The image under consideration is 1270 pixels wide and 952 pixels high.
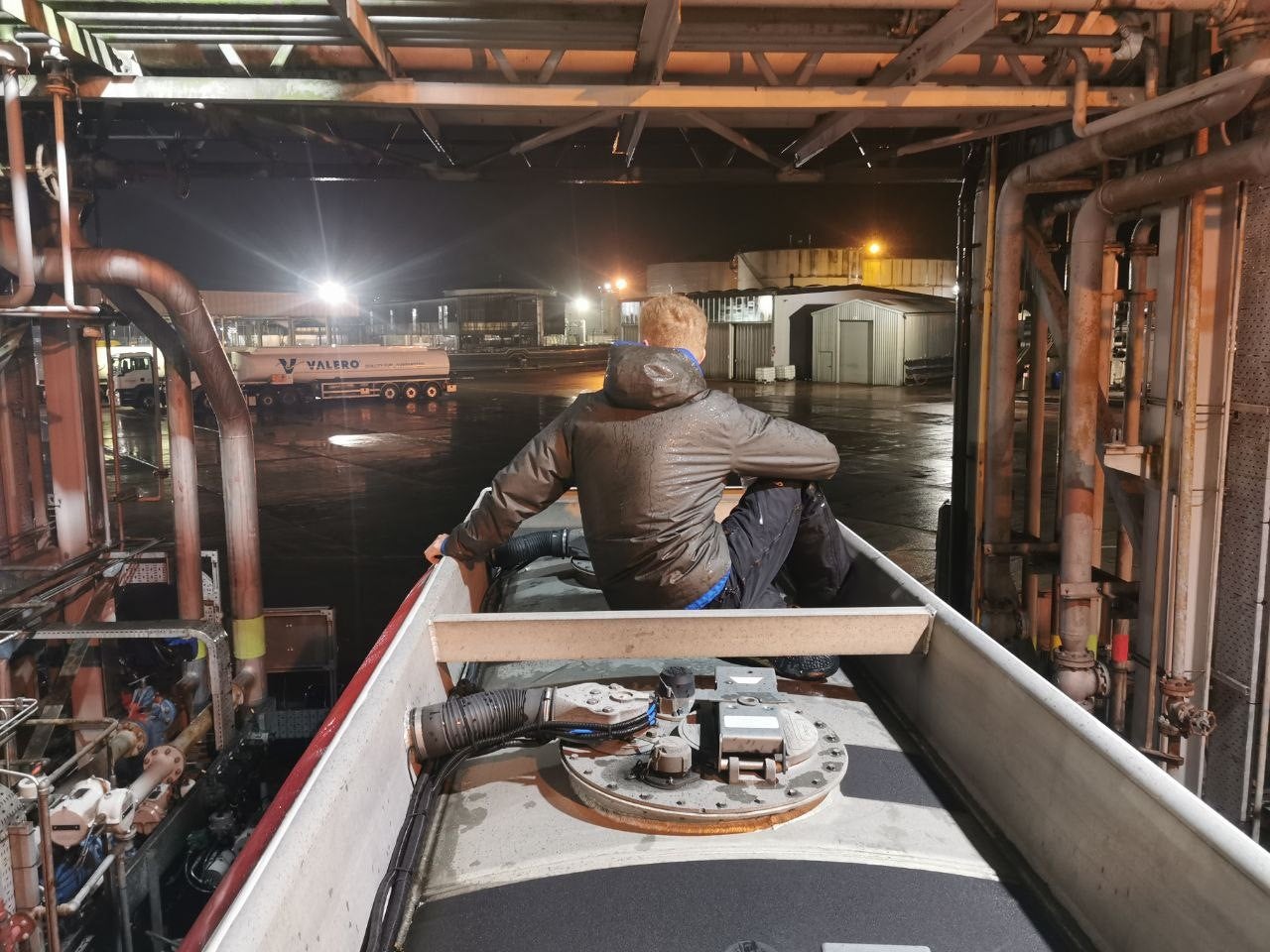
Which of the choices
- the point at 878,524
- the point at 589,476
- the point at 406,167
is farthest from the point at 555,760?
the point at 878,524

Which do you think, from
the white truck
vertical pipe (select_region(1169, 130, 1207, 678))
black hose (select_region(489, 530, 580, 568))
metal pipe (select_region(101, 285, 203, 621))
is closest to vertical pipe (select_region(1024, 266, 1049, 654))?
vertical pipe (select_region(1169, 130, 1207, 678))

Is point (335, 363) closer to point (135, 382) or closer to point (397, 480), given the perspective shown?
point (135, 382)

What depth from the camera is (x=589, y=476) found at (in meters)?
3.56

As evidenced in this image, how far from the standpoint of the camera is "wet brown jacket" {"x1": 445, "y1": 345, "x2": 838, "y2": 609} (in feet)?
11.2

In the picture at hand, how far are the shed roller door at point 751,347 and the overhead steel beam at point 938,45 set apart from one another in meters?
30.9

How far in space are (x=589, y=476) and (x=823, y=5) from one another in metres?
2.94

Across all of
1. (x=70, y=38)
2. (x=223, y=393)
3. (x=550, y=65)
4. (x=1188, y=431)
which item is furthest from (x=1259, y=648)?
(x=70, y=38)

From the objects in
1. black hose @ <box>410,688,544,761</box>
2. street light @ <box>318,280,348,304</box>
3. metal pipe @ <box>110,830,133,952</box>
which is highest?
street light @ <box>318,280,348,304</box>

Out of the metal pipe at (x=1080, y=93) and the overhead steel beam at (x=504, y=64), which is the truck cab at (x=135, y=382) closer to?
the overhead steel beam at (x=504, y=64)

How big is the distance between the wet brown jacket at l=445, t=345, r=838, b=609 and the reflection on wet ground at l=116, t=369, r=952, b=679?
514 centimetres

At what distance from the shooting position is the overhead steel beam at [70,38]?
4460 millimetres

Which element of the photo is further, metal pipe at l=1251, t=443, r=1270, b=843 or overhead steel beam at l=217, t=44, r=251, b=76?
overhead steel beam at l=217, t=44, r=251, b=76

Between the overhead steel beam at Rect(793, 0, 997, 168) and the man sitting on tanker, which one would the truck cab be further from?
the man sitting on tanker

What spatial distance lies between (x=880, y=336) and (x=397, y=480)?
21885 mm
